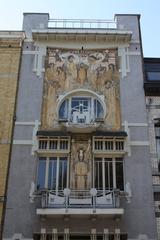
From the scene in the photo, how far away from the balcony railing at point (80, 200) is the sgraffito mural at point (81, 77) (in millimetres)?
3894

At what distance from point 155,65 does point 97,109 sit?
16.3 feet

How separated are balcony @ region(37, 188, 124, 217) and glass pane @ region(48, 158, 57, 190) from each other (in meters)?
0.75

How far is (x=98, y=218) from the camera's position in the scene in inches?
634

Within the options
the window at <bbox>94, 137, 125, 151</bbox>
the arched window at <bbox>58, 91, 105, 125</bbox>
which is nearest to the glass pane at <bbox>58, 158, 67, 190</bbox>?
the window at <bbox>94, 137, 125, 151</bbox>

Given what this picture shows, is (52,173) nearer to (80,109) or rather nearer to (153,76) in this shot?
(80,109)

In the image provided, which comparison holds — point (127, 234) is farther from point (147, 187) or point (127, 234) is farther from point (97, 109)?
point (97, 109)

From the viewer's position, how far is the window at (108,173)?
17.3 meters

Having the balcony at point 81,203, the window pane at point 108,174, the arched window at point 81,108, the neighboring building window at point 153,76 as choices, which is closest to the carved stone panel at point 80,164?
the balcony at point 81,203

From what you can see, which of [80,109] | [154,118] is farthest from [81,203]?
[154,118]

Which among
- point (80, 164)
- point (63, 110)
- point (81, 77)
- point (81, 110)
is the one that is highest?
point (81, 77)

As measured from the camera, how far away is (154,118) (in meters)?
18.9

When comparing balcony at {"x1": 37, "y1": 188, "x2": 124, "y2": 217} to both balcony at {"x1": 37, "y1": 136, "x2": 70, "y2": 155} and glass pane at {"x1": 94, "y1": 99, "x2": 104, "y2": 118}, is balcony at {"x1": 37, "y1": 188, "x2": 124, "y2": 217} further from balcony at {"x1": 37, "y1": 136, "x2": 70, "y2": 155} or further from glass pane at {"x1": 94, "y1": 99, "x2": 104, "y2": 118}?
glass pane at {"x1": 94, "y1": 99, "x2": 104, "y2": 118}

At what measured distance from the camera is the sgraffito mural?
62.8ft

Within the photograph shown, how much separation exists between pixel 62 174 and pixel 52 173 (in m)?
0.51
